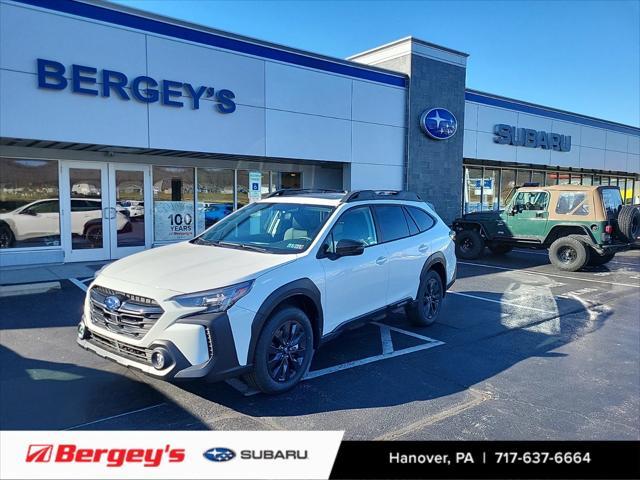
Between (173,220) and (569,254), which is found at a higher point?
(173,220)

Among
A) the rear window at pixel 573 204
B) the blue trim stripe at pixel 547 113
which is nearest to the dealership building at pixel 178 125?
the blue trim stripe at pixel 547 113

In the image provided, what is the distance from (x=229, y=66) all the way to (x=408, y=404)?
9.64m

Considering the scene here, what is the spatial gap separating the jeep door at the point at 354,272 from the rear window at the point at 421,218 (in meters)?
1.08

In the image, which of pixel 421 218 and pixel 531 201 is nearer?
pixel 421 218

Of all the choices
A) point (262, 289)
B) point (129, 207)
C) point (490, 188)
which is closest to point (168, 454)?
point (262, 289)

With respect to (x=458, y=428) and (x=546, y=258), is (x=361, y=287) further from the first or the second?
(x=546, y=258)

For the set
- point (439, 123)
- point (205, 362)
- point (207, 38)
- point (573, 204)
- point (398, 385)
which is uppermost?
point (207, 38)

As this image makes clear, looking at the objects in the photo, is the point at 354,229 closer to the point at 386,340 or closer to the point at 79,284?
the point at 386,340

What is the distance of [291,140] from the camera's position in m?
12.8

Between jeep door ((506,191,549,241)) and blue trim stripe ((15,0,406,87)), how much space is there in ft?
17.1

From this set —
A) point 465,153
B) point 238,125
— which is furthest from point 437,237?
point 465,153

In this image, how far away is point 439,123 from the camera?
15820 millimetres

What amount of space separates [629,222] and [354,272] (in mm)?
9395

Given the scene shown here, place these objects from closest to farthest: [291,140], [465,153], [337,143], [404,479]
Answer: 1. [404,479]
2. [291,140]
3. [337,143]
4. [465,153]
